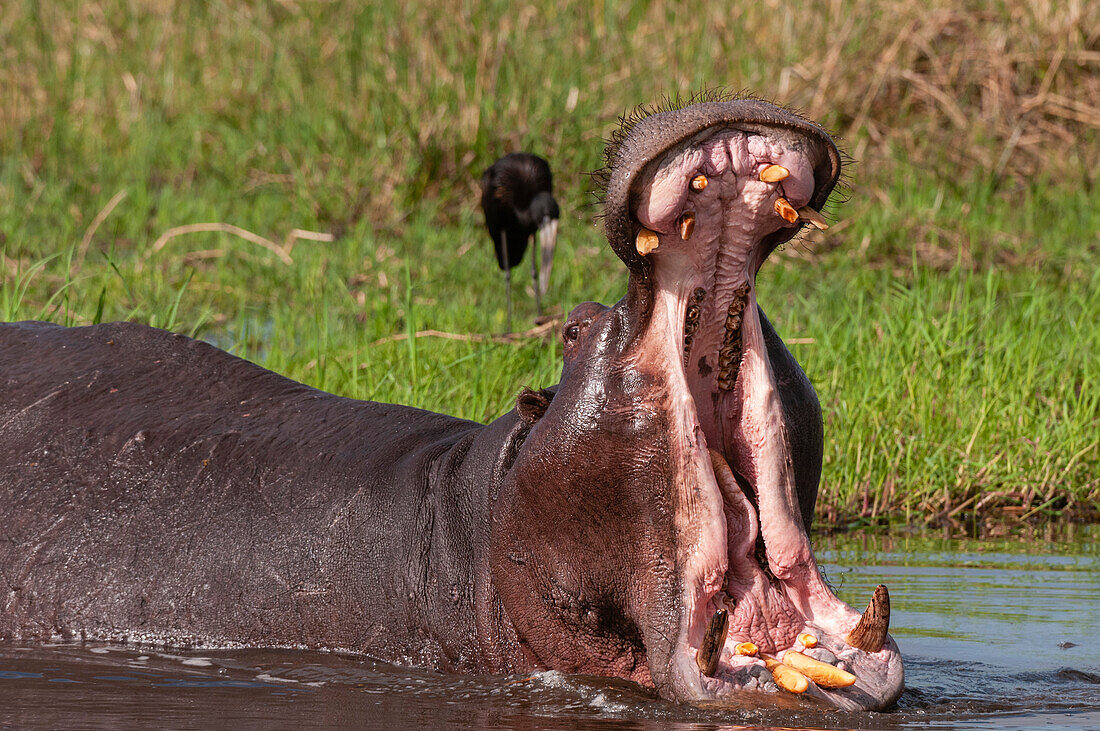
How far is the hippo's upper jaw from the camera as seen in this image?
2365mm

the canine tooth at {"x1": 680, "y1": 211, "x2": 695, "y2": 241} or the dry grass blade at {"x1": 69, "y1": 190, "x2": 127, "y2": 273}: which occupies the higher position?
the dry grass blade at {"x1": 69, "y1": 190, "x2": 127, "y2": 273}

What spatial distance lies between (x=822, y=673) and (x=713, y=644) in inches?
6.4

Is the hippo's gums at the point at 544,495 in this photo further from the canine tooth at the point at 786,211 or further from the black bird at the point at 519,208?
the black bird at the point at 519,208

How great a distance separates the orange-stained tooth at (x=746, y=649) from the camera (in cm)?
247

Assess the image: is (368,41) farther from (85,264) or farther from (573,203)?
(85,264)

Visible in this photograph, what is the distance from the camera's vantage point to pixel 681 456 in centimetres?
247

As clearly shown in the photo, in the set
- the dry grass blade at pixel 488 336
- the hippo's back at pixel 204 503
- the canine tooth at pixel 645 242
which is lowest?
the hippo's back at pixel 204 503

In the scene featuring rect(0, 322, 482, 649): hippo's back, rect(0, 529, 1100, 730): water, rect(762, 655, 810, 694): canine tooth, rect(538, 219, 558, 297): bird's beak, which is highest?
rect(538, 219, 558, 297): bird's beak

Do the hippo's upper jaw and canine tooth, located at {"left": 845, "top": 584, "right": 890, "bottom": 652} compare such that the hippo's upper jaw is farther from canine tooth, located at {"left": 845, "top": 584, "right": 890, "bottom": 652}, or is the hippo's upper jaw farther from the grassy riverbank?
the grassy riverbank

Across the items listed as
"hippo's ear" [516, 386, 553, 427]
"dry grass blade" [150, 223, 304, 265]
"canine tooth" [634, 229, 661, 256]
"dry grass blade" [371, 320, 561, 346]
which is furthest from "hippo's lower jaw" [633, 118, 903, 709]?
"dry grass blade" [150, 223, 304, 265]

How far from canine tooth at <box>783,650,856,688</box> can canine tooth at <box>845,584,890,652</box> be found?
6 cm

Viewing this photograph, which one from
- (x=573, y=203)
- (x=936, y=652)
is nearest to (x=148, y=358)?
(x=936, y=652)

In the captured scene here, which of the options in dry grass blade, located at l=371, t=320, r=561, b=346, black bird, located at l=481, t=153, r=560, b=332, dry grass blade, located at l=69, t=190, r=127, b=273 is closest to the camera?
dry grass blade, located at l=371, t=320, r=561, b=346

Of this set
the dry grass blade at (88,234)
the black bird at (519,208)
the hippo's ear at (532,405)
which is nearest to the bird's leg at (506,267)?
the black bird at (519,208)
